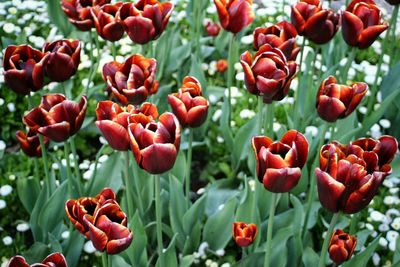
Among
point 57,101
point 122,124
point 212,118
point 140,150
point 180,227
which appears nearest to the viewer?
point 140,150

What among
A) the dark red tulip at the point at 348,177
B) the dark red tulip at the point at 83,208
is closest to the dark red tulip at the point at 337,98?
the dark red tulip at the point at 348,177

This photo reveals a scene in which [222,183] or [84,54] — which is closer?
[222,183]

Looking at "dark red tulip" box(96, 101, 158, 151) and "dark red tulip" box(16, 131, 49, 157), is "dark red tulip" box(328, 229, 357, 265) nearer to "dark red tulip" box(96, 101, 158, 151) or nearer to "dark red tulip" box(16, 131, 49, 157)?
"dark red tulip" box(96, 101, 158, 151)

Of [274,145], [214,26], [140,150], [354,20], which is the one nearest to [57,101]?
[140,150]

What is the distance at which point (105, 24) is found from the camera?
2.01 metres

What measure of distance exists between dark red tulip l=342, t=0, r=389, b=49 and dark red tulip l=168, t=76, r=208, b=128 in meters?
0.53

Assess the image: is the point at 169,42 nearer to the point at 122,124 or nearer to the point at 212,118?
the point at 212,118

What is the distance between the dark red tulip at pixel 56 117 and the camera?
166 cm

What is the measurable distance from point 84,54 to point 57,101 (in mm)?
1506

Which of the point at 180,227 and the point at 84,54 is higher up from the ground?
the point at 84,54

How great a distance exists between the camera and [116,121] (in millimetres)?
1514

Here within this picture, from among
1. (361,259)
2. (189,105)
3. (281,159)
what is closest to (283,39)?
(189,105)

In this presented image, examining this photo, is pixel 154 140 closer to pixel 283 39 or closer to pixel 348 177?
pixel 348 177

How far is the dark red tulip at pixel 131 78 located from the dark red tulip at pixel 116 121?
0.11m
